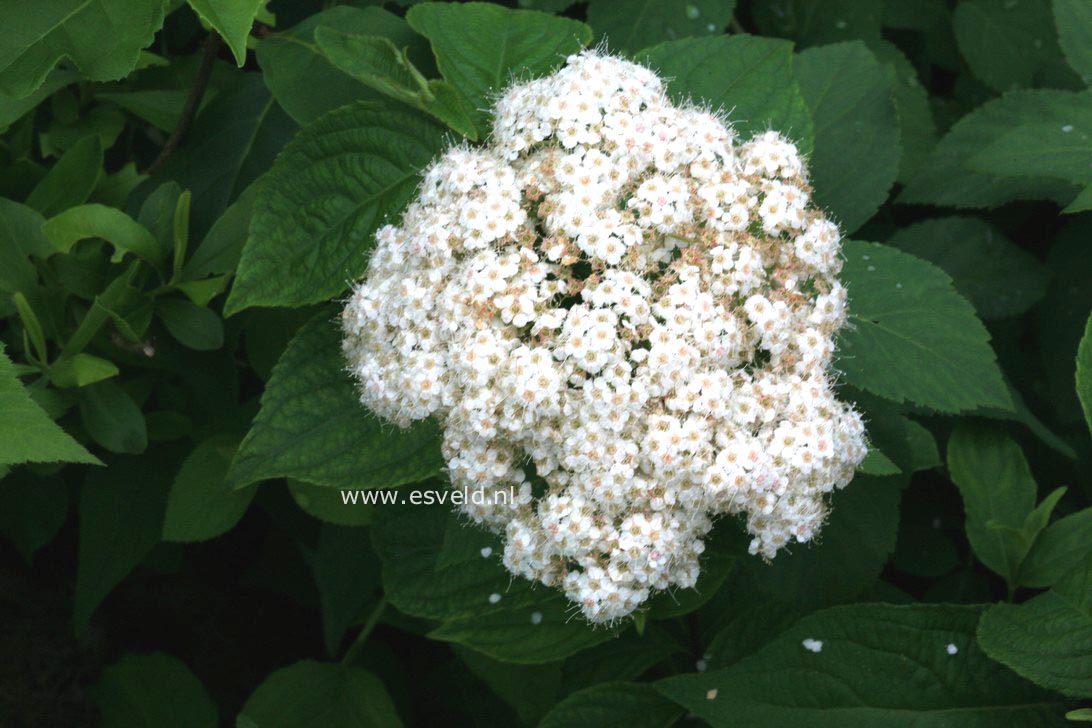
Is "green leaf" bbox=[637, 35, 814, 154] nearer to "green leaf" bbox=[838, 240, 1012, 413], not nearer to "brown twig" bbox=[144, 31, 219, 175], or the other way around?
"green leaf" bbox=[838, 240, 1012, 413]

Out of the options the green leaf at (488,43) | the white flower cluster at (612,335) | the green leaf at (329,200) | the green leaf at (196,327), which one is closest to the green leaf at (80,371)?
the green leaf at (196,327)

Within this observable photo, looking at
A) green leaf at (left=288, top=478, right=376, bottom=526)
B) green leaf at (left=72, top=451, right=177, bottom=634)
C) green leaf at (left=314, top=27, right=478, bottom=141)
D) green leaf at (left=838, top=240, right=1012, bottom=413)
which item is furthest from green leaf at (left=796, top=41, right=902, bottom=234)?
green leaf at (left=72, top=451, right=177, bottom=634)

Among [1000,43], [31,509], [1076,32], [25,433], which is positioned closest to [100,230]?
[25,433]

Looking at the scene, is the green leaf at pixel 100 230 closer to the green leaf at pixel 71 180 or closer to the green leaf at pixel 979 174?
the green leaf at pixel 71 180

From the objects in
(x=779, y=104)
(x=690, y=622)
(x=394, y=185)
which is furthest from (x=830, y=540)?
(x=394, y=185)

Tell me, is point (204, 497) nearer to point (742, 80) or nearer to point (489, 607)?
point (489, 607)

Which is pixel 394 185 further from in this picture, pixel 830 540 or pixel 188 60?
pixel 830 540

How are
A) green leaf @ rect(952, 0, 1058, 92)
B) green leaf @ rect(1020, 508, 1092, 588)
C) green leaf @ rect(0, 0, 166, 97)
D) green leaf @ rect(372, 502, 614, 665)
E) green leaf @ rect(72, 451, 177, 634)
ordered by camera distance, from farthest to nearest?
green leaf @ rect(952, 0, 1058, 92)
green leaf @ rect(72, 451, 177, 634)
green leaf @ rect(1020, 508, 1092, 588)
green leaf @ rect(372, 502, 614, 665)
green leaf @ rect(0, 0, 166, 97)
